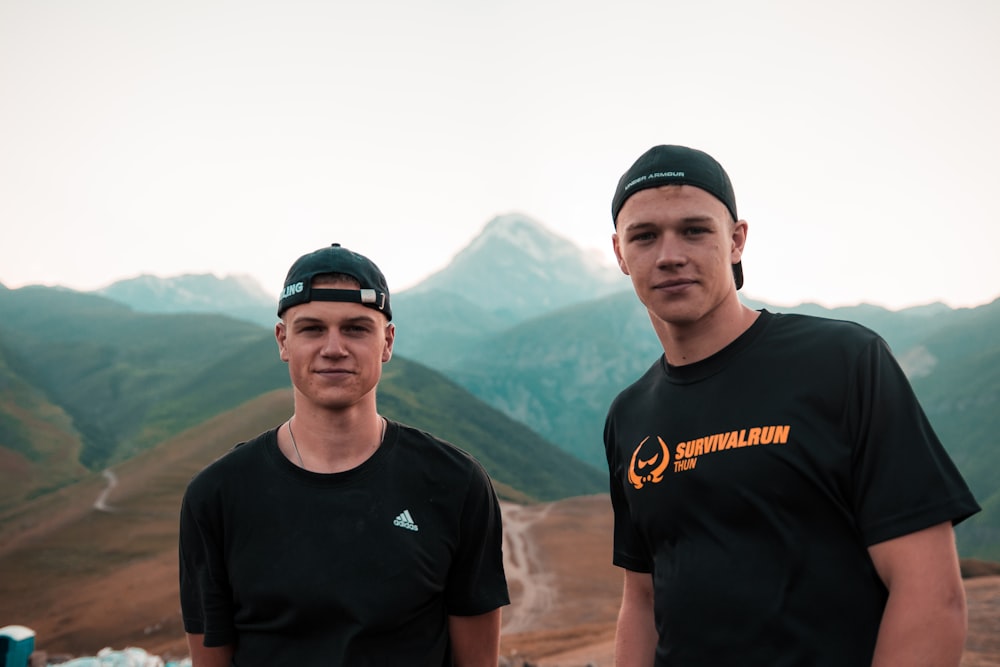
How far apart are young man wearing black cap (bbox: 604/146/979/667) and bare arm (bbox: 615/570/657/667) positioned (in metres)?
0.01

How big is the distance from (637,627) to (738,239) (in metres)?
2.16

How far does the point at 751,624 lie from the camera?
3168 mm

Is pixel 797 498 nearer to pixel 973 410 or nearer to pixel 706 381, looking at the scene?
pixel 706 381

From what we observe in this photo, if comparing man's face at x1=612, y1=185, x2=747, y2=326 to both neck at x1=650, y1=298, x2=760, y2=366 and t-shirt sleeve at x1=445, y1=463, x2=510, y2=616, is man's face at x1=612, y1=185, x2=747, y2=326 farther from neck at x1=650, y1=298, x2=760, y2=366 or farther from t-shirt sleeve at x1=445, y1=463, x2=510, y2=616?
t-shirt sleeve at x1=445, y1=463, x2=510, y2=616

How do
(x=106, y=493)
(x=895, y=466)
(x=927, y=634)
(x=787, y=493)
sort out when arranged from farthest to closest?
(x=106, y=493), (x=787, y=493), (x=895, y=466), (x=927, y=634)

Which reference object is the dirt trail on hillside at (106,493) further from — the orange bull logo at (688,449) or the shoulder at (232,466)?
the orange bull logo at (688,449)

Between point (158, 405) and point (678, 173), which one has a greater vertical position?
point (678, 173)

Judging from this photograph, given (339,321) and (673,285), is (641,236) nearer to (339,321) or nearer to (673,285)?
(673,285)

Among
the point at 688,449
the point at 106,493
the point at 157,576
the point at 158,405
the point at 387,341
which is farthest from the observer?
the point at 158,405

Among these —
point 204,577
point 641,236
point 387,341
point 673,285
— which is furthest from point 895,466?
point 204,577

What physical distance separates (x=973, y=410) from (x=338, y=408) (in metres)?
172

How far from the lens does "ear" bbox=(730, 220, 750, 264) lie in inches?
152

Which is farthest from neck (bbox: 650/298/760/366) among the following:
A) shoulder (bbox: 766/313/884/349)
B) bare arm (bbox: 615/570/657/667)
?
bare arm (bbox: 615/570/657/667)

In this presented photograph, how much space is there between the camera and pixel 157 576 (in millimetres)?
42844
